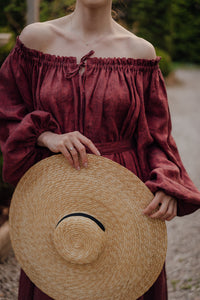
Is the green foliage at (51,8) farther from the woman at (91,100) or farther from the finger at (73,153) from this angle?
the finger at (73,153)

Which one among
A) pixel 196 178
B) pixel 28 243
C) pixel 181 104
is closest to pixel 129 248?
pixel 28 243

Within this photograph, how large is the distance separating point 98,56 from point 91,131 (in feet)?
1.00

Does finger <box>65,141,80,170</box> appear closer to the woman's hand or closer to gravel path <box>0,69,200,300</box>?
the woman's hand

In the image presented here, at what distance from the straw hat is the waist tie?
0.56 ft

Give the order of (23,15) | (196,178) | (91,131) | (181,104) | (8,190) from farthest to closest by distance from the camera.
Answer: (181,104) → (196,178) → (23,15) → (8,190) → (91,131)

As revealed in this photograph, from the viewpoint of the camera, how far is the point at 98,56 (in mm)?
1359

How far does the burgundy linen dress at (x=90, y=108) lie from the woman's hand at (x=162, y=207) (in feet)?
0.10

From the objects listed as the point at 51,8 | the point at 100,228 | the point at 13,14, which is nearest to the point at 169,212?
the point at 100,228

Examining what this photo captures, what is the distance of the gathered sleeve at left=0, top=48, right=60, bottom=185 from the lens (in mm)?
Answer: 1229

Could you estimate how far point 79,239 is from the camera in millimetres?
1161

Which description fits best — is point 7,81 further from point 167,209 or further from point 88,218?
point 167,209

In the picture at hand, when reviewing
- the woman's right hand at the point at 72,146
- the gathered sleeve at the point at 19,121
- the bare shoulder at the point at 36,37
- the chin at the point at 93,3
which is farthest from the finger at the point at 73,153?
the chin at the point at 93,3

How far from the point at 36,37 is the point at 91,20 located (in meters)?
0.23

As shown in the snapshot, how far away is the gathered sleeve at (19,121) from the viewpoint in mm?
1229
